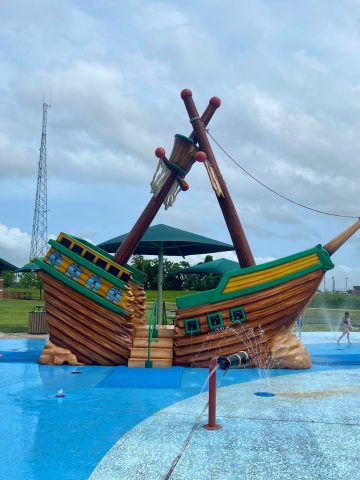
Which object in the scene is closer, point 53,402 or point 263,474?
point 263,474

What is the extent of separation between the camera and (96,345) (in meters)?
9.34

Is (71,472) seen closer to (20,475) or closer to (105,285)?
(20,475)

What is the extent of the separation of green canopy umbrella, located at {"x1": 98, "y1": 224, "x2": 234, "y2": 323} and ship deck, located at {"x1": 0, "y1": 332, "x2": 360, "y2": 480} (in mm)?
4296

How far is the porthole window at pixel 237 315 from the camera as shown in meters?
8.91

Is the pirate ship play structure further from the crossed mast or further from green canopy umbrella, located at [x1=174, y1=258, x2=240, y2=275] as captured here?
green canopy umbrella, located at [x1=174, y1=258, x2=240, y2=275]

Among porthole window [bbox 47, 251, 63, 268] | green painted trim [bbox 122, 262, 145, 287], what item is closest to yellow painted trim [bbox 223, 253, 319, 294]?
green painted trim [bbox 122, 262, 145, 287]

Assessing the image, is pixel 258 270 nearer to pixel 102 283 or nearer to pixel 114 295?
pixel 114 295

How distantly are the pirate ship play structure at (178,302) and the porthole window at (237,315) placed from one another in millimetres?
19

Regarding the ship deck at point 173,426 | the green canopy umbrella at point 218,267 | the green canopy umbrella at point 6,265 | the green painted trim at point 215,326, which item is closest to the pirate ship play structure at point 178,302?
the green painted trim at point 215,326

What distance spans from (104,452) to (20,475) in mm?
807

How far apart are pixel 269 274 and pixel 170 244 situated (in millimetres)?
5489

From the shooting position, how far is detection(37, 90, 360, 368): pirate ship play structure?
8922 millimetres

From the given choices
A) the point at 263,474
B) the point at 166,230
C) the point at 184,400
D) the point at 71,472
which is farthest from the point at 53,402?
the point at 166,230

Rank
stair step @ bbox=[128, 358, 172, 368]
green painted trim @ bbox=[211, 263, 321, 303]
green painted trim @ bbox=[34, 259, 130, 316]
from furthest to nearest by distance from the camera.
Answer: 1. green painted trim @ bbox=[34, 259, 130, 316]
2. stair step @ bbox=[128, 358, 172, 368]
3. green painted trim @ bbox=[211, 263, 321, 303]
